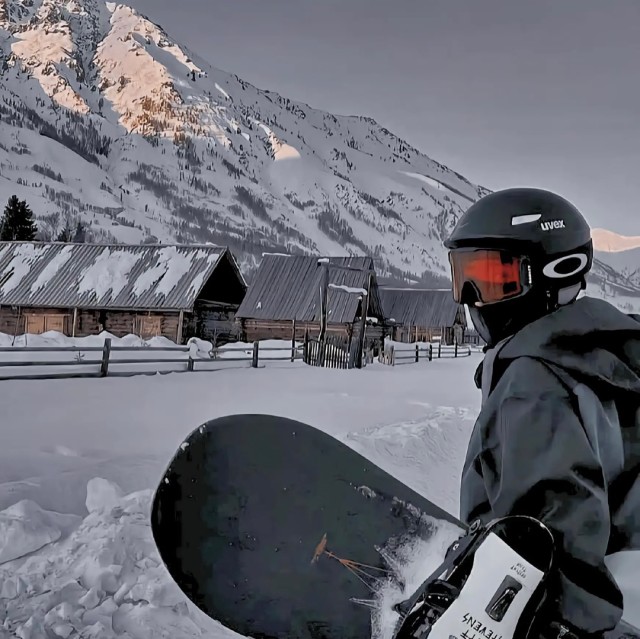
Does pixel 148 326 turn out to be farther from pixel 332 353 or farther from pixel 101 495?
pixel 101 495

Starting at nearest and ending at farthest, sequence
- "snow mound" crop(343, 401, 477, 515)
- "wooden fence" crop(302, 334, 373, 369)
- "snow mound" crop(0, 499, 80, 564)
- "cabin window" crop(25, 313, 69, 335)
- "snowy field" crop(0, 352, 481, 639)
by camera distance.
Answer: "snowy field" crop(0, 352, 481, 639)
"snow mound" crop(0, 499, 80, 564)
"snow mound" crop(343, 401, 477, 515)
"wooden fence" crop(302, 334, 373, 369)
"cabin window" crop(25, 313, 69, 335)

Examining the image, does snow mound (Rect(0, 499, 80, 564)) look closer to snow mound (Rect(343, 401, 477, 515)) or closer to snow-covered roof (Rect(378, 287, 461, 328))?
snow mound (Rect(343, 401, 477, 515))

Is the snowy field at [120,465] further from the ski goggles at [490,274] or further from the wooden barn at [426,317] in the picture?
the wooden barn at [426,317]

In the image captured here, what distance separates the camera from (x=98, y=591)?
3176mm

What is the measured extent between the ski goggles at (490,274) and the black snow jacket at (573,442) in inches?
7.7

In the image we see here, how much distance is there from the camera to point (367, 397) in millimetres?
11922

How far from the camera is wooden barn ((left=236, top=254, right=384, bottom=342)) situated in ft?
98.1

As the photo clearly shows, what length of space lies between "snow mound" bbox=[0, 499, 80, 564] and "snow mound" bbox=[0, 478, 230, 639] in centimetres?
2

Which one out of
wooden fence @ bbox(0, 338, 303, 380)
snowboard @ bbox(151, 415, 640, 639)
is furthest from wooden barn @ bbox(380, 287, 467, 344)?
snowboard @ bbox(151, 415, 640, 639)

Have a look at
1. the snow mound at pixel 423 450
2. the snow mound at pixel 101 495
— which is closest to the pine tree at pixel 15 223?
the snow mound at pixel 423 450

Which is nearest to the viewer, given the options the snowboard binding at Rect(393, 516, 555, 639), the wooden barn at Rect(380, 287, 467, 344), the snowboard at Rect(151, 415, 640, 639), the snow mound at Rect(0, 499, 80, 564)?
the snowboard binding at Rect(393, 516, 555, 639)

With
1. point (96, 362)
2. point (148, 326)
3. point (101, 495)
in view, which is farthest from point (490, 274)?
point (148, 326)

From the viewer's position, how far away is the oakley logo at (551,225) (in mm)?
1609

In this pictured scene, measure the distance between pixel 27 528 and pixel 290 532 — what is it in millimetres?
2420
